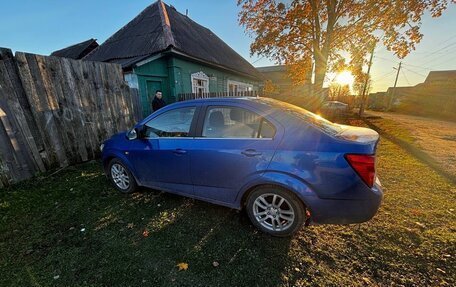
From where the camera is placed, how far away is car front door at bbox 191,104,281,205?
233cm

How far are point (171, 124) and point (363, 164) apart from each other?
242 centimetres

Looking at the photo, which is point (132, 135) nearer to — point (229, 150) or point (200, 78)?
point (229, 150)

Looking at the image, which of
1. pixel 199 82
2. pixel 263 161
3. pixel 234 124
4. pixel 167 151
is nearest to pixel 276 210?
pixel 263 161

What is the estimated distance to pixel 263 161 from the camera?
2291 mm

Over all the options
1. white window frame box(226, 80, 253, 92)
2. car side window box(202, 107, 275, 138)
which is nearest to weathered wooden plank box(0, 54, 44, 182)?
car side window box(202, 107, 275, 138)

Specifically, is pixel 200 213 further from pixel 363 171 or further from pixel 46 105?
pixel 46 105

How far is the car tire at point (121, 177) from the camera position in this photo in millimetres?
3506

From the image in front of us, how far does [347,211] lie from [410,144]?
23.6 ft

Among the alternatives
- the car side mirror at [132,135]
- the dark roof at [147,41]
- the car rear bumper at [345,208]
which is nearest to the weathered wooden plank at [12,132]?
the car side mirror at [132,135]

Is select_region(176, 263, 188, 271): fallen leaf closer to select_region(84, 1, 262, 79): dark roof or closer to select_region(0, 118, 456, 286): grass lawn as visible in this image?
select_region(0, 118, 456, 286): grass lawn

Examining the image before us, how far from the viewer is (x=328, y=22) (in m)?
11.4

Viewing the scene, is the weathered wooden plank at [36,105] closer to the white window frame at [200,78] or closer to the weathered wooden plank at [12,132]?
the weathered wooden plank at [12,132]

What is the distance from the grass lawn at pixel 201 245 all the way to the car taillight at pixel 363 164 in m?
0.91

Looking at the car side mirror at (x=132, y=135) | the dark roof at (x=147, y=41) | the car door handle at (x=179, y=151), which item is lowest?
the car door handle at (x=179, y=151)
